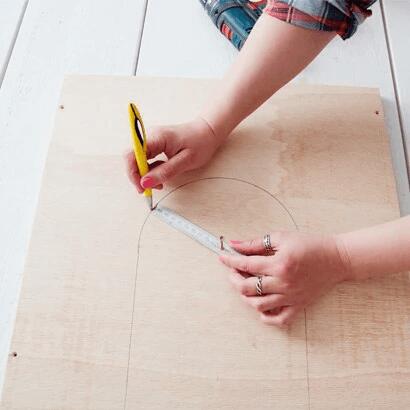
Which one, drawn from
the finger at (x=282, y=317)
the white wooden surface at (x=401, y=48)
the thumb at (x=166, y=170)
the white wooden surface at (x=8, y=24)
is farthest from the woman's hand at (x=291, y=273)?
the white wooden surface at (x=8, y=24)

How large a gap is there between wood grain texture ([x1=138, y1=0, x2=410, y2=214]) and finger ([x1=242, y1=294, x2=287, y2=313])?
1.54 feet

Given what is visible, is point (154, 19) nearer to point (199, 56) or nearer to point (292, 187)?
point (199, 56)

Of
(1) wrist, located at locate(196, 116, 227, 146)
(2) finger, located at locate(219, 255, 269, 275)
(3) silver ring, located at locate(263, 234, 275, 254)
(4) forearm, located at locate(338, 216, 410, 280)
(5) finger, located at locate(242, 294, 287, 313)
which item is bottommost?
(5) finger, located at locate(242, 294, 287, 313)

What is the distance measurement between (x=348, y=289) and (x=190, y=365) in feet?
0.87

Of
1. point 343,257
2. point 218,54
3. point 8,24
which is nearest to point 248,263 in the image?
point 343,257

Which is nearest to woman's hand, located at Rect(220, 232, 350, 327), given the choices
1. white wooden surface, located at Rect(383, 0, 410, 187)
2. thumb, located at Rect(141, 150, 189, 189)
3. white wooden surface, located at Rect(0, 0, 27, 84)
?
thumb, located at Rect(141, 150, 189, 189)

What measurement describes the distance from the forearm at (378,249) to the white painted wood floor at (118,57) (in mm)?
199

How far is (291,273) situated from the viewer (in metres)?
0.73

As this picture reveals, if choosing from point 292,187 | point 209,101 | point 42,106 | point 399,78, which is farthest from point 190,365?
point 399,78

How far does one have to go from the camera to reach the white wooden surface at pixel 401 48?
991mm

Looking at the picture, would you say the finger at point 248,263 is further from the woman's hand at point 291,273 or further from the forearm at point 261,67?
the forearm at point 261,67

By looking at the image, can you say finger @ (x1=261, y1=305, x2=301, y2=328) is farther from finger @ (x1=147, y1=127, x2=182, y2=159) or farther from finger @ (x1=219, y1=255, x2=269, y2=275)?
finger @ (x1=147, y1=127, x2=182, y2=159)

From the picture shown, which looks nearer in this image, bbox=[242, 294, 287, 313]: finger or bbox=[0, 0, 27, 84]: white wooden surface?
bbox=[242, 294, 287, 313]: finger

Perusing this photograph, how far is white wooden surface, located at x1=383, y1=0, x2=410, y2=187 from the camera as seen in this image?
0.99m
